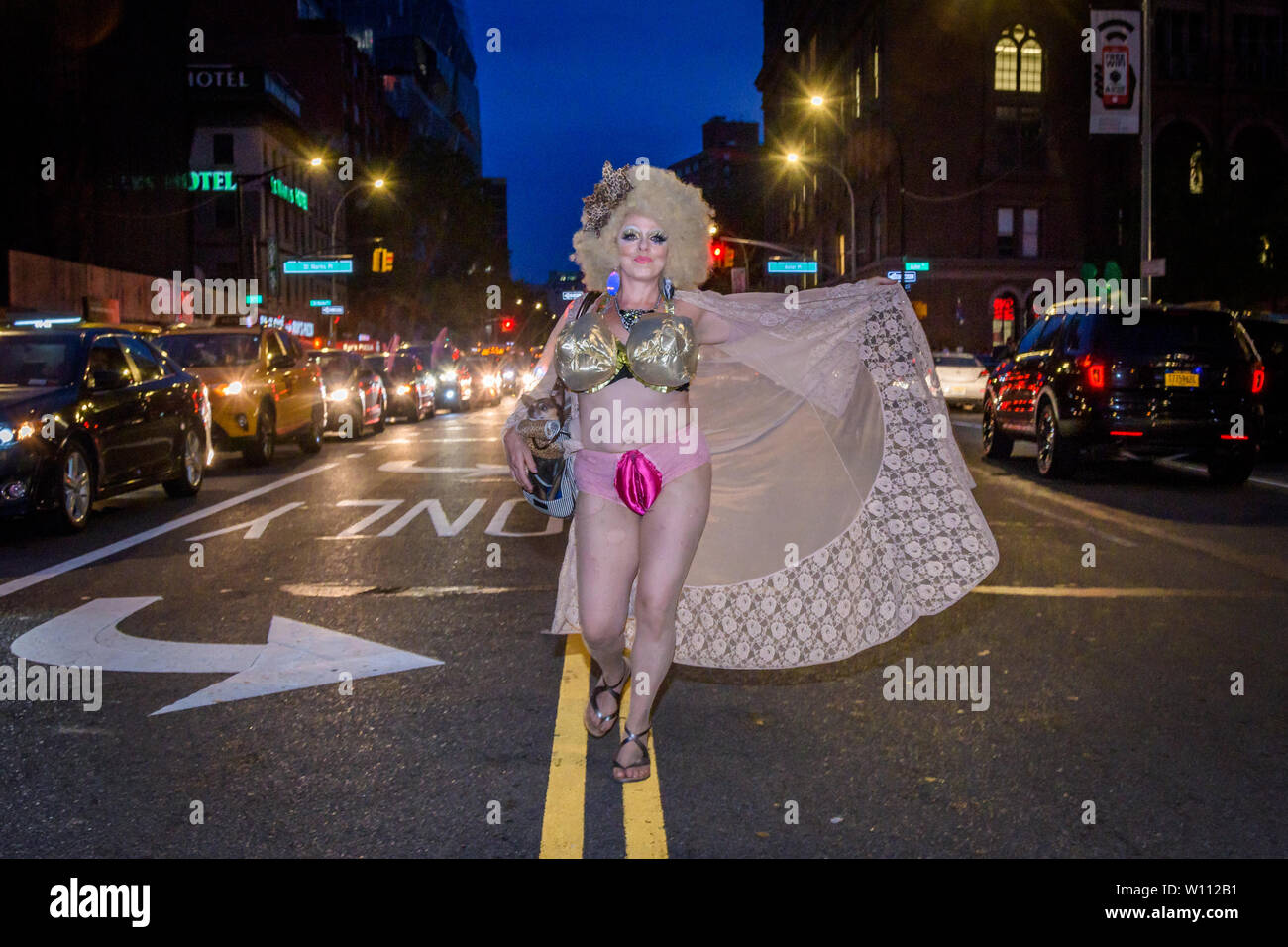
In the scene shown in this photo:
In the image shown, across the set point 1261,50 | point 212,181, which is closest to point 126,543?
point 212,181

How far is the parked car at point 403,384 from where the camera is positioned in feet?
101

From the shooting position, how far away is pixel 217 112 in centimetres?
6228

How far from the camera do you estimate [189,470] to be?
1405cm

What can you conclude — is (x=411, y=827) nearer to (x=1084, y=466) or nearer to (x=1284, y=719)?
(x=1284, y=719)

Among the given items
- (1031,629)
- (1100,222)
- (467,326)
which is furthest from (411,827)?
(467,326)

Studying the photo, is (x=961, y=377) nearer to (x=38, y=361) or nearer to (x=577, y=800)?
(x=38, y=361)

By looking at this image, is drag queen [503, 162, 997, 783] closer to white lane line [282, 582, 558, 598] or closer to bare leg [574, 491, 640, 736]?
bare leg [574, 491, 640, 736]

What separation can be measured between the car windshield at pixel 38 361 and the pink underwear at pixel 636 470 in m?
8.70

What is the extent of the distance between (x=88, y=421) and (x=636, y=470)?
28.7 ft

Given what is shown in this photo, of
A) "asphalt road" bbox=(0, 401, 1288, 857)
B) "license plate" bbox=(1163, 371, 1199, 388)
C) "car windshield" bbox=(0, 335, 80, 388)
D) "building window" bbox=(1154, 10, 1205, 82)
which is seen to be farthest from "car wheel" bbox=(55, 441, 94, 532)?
"building window" bbox=(1154, 10, 1205, 82)

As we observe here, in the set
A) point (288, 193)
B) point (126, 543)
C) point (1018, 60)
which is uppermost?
point (1018, 60)

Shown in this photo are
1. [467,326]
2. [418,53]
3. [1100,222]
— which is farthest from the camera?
[418,53]

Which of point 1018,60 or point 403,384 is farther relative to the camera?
point 1018,60
